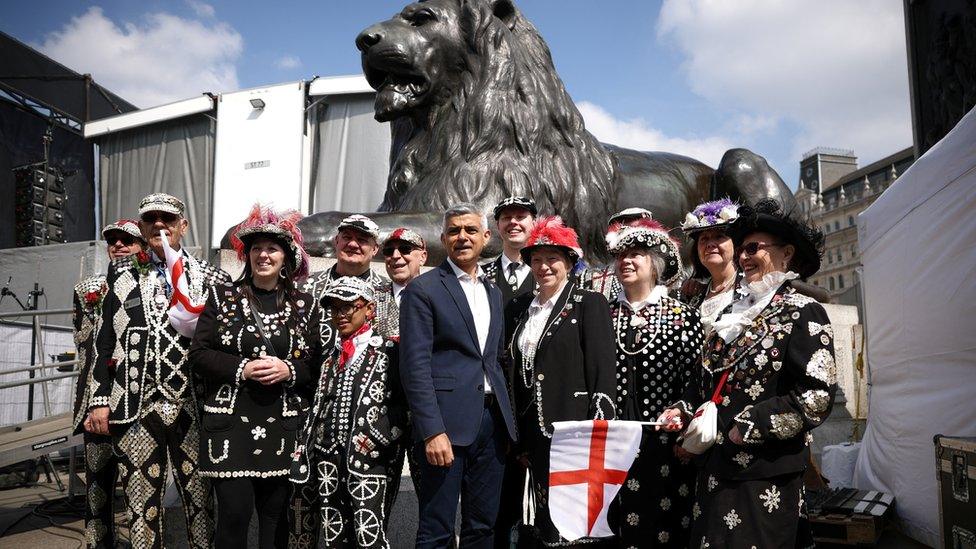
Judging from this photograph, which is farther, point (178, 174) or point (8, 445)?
point (178, 174)

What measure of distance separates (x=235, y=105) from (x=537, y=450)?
1373cm

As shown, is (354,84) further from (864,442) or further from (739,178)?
(864,442)

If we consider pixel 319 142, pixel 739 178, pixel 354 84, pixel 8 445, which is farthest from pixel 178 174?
pixel 739 178

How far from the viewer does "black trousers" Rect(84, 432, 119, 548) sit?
3338 millimetres

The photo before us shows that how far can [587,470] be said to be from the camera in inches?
106

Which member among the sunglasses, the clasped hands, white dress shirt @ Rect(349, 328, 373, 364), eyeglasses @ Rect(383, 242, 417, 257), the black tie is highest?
the sunglasses

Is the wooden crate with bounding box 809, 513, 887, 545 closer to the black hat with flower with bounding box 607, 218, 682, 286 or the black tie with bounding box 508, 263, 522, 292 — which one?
the black hat with flower with bounding box 607, 218, 682, 286

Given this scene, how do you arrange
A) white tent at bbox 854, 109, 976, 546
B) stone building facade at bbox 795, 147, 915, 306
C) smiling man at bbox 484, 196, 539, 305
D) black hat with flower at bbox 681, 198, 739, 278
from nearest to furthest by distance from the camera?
black hat with flower at bbox 681, 198, 739, 278 < smiling man at bbox 484, 196, 539, 305 < white tent at bbox 854, 109, 976, 546 < stone building facade at bbox 795, 147, 915, 306

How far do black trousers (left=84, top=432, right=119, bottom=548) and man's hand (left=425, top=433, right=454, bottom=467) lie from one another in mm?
1632

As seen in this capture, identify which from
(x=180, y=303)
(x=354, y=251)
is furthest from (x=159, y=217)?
(x=354, y=251)

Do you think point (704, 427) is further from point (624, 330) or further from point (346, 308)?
point (346, 308)

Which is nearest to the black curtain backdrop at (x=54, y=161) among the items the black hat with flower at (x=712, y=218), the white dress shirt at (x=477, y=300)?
the white dress shirt at (x=477, y=300)

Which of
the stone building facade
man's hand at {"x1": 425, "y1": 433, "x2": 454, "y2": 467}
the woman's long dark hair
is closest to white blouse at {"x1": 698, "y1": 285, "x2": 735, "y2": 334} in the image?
man's hand at {"x1": 425, "y1": 433, "x2": 454, "y2": 467}

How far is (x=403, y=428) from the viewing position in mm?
2992
